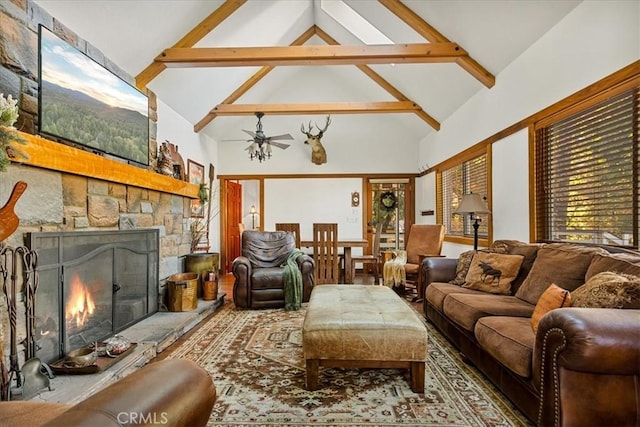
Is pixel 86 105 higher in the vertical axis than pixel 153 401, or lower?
higher

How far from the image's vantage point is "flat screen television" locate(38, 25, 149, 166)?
2.21 m

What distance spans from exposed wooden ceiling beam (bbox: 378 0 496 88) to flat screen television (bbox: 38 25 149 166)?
2942mm

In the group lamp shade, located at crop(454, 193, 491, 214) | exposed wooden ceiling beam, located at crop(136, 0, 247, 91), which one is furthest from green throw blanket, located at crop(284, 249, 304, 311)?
exposed wooden ceiling beam, located at crop(136, 0, 247, 91)

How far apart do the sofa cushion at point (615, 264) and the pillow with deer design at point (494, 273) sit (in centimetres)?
73

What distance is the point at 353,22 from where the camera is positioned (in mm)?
4926

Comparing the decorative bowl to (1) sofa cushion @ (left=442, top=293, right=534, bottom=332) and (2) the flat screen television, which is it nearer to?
(2) the flat screen television

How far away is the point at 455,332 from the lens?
8.80 feet

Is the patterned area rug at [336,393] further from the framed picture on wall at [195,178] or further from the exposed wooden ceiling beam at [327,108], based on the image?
the exposed wooden ceiling beam at [327,108]

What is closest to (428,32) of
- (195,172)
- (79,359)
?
(195,172)

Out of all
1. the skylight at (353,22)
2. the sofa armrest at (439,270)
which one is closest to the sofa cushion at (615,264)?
the sofa armrest at (439,270)

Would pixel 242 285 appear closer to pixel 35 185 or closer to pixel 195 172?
pixel 35 185

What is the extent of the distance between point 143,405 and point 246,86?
5742mm

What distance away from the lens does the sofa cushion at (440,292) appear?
114 inches

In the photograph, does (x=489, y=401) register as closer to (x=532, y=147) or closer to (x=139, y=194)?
(x=532, y=147)
